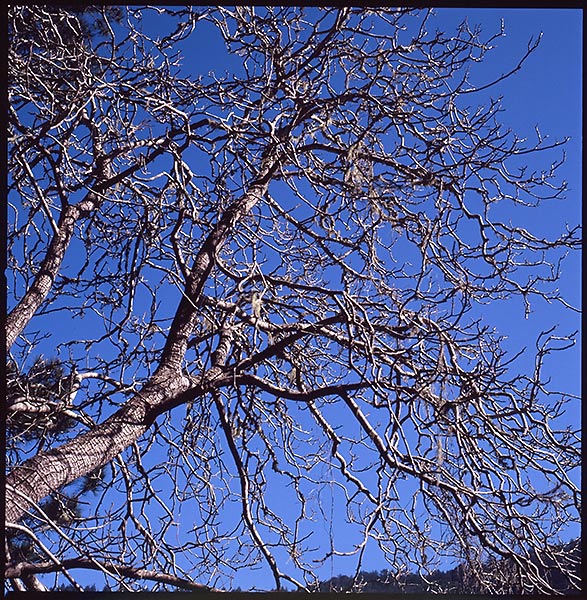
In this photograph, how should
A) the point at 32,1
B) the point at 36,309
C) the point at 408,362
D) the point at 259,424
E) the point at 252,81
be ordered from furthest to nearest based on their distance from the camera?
the point at 259,424 → the point at 252,81 → the point at 36,309 → the point at 408,362 → the point at 32,1

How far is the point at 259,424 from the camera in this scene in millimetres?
2938

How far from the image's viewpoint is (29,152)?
256 cm

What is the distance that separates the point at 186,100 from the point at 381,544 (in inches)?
67.9

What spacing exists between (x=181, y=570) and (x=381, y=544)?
0.68 meters

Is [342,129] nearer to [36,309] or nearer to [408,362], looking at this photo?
[408,362]

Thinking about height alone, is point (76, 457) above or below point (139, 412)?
below

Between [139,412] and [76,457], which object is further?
[139,412]

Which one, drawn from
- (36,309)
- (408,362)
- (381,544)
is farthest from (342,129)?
(381,544)

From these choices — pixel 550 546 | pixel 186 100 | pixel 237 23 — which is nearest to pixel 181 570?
pixel 550 546

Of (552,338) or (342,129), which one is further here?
(342,129)

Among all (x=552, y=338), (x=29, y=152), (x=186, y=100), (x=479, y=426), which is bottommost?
(x=479, y=426)

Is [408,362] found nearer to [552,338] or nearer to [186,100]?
[552,338]

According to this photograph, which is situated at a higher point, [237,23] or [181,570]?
[237,23]

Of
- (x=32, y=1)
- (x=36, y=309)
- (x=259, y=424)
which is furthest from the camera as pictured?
(x=259, y=424)
